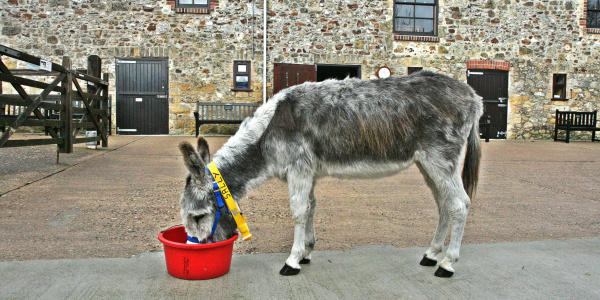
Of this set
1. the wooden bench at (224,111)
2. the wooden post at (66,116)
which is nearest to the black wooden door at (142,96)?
the wooden bench at (224,111)

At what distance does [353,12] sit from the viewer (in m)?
15.3

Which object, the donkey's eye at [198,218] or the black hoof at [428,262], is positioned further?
the black hoof at [428,262]

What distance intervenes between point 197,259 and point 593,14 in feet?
61.9

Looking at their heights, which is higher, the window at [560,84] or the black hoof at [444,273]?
the window at [560,84]

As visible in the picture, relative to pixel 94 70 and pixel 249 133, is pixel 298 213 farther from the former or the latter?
pixel 94 70

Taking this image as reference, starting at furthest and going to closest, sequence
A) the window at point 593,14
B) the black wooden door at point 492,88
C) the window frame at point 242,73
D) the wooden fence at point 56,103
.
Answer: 1. the window at point 593,14
2. the black wooden door at point 492,88
3. the window frame at point 242,73
4. the wooden fence at point 56,103

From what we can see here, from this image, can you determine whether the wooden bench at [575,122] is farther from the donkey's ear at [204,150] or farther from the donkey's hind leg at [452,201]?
the donkey's ear at [204,150]

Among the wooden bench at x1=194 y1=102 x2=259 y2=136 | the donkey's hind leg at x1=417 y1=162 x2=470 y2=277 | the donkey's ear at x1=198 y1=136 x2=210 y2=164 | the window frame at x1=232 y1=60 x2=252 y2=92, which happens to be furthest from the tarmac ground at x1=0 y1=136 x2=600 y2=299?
the window frame at x1=232 y1=60 x2=252 y2=92

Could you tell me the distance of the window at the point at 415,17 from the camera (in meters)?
15.8

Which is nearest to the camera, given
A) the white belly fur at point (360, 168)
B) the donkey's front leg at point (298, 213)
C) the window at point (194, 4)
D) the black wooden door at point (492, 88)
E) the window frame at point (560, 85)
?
the donkey's front leg at point (298, 213)

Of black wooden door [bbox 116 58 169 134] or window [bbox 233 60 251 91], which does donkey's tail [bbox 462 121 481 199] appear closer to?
window [bbox 233 60 251 91]

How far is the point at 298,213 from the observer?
2955 mm

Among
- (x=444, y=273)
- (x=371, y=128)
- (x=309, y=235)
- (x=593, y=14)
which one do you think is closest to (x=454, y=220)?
(x=444, y=273)

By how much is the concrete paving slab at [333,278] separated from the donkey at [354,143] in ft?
0.64
